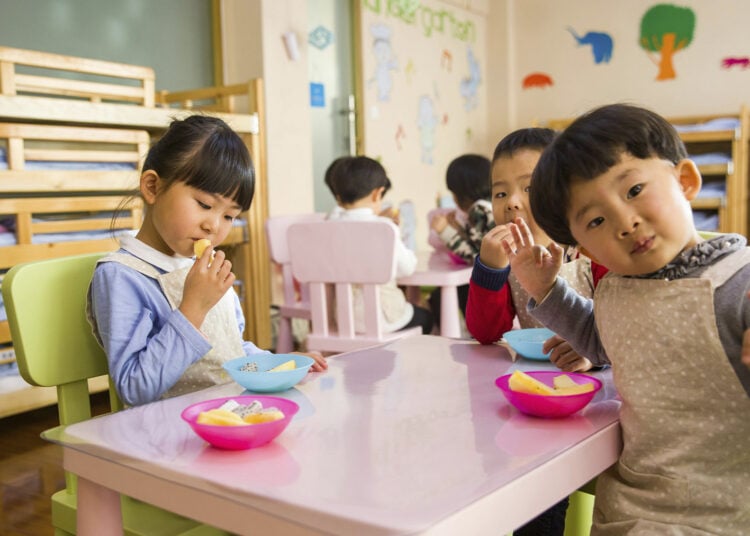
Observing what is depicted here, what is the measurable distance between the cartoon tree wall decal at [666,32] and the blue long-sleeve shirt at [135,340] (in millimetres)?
5334

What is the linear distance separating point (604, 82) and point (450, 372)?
17.5 ft

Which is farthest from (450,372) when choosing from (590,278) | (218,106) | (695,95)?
(695,95)

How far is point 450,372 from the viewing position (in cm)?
110

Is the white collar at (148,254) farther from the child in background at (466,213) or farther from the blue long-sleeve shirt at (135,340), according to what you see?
the child in background at (466,213)

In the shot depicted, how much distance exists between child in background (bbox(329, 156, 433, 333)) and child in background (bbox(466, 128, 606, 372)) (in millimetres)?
1145

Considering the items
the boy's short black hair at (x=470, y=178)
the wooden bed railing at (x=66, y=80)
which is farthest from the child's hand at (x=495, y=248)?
the wooden bed railing at (x=66, y=80)

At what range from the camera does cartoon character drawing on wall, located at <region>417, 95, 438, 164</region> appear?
17.7 ft

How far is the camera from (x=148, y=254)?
1305 millimetres

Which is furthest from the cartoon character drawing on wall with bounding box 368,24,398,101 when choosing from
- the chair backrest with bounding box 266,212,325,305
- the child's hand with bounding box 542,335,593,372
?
the child's hand with bounding box 542,335,593,372

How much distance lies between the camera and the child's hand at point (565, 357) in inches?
43.5

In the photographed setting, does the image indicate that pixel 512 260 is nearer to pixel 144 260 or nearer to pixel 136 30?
pixel 144 260

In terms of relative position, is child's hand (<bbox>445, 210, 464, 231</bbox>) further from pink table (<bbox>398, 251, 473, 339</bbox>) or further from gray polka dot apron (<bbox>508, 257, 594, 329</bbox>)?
gray polka dot apron (<bbox>508, 257, 594, 329</bbox>)

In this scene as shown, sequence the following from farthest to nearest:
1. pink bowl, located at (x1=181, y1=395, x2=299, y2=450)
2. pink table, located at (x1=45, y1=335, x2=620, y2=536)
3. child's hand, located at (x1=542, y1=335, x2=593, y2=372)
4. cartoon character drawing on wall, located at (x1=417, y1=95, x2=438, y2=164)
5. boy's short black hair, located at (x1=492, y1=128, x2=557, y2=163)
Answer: cartoon character drawing on wall, located at (x1=417, y1=95, x2=438, y2=164), boy's short black hair, located at (x1=492, y1=128, x2=557, y2=163), child's hand, located at (x1=542, y1=335, x2=593, y2=372), pink bowl, located at (x1=181, y1=395, x2=299, y2=450), pink table, located at (x1=45, y1=335, x2=620, y2=536)

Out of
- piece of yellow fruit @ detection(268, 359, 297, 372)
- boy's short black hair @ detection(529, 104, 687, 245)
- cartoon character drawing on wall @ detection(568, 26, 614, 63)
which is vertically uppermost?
cartoon character drawing on wall @ detection(568, 26, 614, 63)
